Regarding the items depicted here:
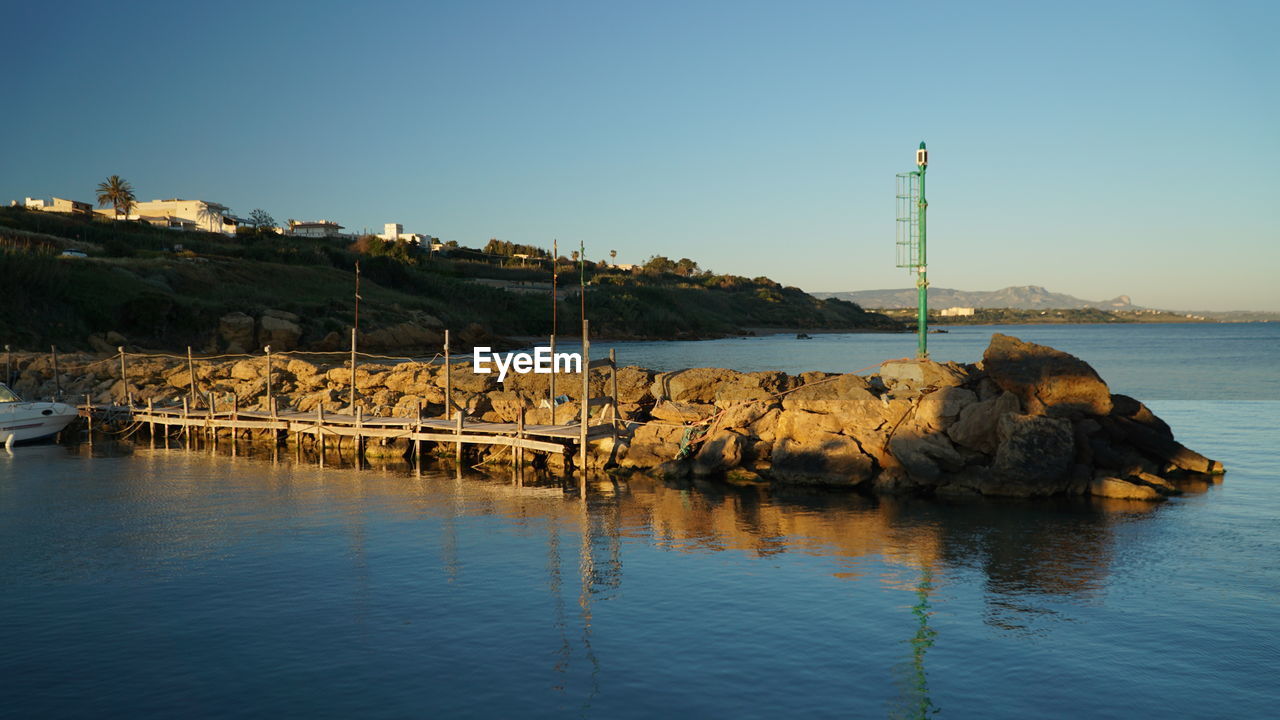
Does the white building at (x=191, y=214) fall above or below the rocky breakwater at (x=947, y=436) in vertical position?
above

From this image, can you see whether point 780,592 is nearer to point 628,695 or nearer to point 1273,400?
point 628,695

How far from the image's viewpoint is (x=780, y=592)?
13484 mm

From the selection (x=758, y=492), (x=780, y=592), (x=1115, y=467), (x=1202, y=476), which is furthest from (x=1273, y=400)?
(x=780, y=592)

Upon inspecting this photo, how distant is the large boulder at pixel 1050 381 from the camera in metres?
21.4

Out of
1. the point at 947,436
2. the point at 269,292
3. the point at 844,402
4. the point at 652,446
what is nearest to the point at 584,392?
the point at 652,446

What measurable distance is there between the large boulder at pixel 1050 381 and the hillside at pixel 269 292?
47.1m

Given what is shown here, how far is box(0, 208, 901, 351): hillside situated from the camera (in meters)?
55.8

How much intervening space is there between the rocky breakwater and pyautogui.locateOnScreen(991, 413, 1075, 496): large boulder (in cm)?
2

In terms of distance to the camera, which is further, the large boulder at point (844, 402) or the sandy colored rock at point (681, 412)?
the sandy colored rock at point (681, 412)

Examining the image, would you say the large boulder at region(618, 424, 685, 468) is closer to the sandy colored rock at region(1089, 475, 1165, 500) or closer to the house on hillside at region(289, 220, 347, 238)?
the sandy colored rock at region(1089, 475, 1165, 500)

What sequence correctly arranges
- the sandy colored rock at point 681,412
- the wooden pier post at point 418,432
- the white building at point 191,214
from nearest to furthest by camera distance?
the sandy colored rock at point 681,412 < the wooden pier post at point 418,432 < the white building at point 191,214

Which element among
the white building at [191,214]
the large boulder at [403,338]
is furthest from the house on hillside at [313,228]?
the large boulder at [403,338]

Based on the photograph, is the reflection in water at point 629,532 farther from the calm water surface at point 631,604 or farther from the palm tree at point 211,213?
the palm tree at point 211,213

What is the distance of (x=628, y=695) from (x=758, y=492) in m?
11.3
